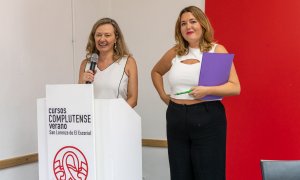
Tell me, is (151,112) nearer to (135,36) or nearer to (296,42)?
(135,36)

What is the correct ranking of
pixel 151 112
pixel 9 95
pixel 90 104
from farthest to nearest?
pixel 151 112, pixel 9 95, pixel 90 104

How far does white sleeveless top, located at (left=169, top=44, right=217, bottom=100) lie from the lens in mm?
2182

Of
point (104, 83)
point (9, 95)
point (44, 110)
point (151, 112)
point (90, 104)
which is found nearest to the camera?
point (90, 104)

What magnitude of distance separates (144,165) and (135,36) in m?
1.31

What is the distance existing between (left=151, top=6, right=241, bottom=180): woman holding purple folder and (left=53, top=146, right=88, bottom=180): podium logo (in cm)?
58

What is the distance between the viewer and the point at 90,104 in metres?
1.95

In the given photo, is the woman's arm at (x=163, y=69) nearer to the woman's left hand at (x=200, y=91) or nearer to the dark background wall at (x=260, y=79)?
the woman's left hand at (x=200, y=91)

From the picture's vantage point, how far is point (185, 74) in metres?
2.20

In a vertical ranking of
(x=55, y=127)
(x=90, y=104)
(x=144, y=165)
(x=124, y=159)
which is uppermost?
(x=90, y=104)

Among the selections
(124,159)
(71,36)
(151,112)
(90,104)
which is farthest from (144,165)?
(90,104)

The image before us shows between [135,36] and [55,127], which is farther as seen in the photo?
[135,36]

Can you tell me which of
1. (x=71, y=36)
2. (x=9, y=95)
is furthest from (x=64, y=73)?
(x=9, y=95)

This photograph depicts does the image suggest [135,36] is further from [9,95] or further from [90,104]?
[90,104]

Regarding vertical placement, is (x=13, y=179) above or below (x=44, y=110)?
below
